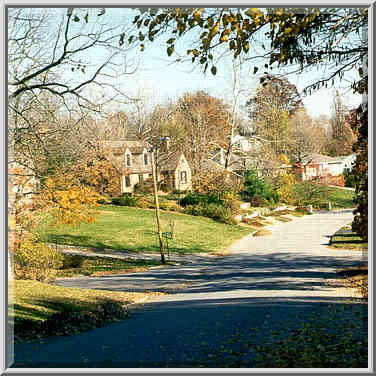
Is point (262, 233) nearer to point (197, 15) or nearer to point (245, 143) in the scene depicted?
point (245, 143)

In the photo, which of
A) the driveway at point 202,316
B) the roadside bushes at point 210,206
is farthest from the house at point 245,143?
the driveway at point 202,316

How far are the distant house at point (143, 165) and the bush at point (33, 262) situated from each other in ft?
14.7

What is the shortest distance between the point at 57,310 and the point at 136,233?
13.9 metres

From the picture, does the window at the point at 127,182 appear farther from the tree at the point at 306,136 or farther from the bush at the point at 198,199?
the tree at the point at 306,136

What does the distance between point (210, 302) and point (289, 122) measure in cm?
1011

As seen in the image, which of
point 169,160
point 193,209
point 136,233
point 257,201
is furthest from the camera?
point 257,201

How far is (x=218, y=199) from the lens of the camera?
25.9 metres

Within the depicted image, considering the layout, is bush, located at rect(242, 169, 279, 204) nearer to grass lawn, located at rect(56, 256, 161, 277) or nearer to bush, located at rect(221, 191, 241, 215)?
bush, located at rect(221, 191, 241, 215)

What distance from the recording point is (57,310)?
25.4ft

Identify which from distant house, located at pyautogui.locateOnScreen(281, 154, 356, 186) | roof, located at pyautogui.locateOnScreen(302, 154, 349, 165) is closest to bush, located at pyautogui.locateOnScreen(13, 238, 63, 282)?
roof, located at pyautogui.locateOnScreen(302, 154, 349, 165)

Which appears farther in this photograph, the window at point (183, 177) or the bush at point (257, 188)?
the window at point (183, 177)

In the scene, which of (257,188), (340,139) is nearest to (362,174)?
(340,139)

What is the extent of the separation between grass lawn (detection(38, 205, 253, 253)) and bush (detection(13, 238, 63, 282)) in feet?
20.3

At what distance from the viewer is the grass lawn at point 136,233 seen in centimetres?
2020
